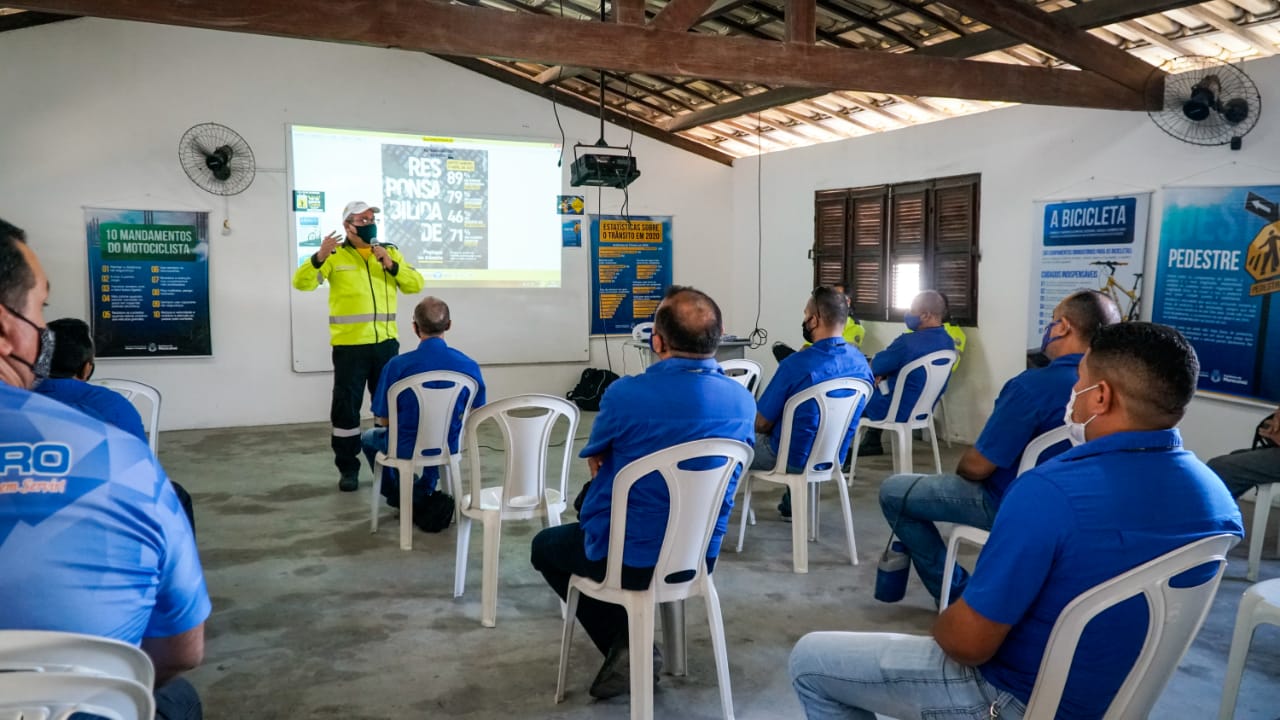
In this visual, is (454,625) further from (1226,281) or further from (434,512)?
(1226,281)

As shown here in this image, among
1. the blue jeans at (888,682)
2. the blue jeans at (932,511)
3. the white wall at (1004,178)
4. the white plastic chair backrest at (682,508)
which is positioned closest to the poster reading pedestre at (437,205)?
the white wall at (1004,178)

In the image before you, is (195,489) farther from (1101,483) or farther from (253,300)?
(1101,483)

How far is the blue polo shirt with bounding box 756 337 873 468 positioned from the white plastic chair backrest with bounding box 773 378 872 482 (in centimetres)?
2

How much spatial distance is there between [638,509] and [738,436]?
1.22ft

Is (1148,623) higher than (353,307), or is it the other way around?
(353,307)

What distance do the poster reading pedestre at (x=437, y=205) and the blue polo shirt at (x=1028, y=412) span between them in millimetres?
5759

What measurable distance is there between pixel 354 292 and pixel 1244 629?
14.2 ft

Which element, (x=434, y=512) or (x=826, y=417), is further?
(x=434, y=512)

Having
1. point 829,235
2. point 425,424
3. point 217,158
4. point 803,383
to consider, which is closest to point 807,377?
point 803,383

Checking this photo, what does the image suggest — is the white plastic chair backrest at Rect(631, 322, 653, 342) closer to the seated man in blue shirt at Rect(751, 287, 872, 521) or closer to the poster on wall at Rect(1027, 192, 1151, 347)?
the poster on wall at Rect(1027, 192, 1151, 347)

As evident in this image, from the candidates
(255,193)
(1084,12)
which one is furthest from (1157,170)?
(255,193)

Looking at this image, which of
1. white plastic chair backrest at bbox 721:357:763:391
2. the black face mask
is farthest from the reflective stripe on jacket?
the black face mask

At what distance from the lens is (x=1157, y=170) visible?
520 centimetres

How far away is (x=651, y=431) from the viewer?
7.58 ft
